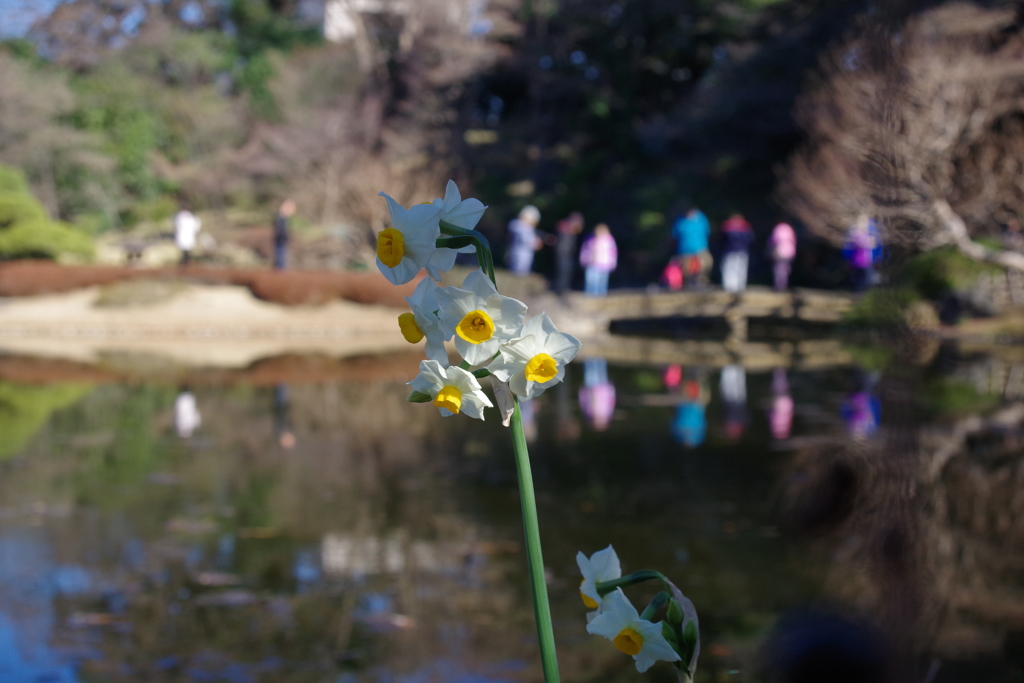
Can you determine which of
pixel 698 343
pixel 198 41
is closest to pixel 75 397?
pixel 698 343

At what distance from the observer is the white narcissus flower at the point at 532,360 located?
1.05m

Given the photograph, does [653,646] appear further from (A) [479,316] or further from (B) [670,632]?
(A) [479,316]

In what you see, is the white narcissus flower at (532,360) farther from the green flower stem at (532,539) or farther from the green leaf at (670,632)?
the green leaf at (670,632)

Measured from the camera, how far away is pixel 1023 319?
14695 millimetres

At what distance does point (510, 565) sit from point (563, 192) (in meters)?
26.3

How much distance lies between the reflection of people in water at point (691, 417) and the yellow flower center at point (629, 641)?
19.0ft

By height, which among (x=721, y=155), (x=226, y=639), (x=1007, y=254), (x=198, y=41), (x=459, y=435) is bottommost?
(x=226, y=639)

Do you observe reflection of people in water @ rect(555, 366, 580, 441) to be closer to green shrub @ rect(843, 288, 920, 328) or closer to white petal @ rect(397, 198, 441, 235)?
white petal @ rect(397, 198, 441, 235)

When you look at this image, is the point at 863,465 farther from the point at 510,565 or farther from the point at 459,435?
the point at 459,435

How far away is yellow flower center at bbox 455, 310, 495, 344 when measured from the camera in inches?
40.8

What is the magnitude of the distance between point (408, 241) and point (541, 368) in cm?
20

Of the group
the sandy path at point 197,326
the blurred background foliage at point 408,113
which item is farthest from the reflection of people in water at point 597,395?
the blurred background foliage at point 408,113

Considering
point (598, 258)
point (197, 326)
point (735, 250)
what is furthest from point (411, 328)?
point (598, 258)

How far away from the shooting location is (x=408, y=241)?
1.06 m
